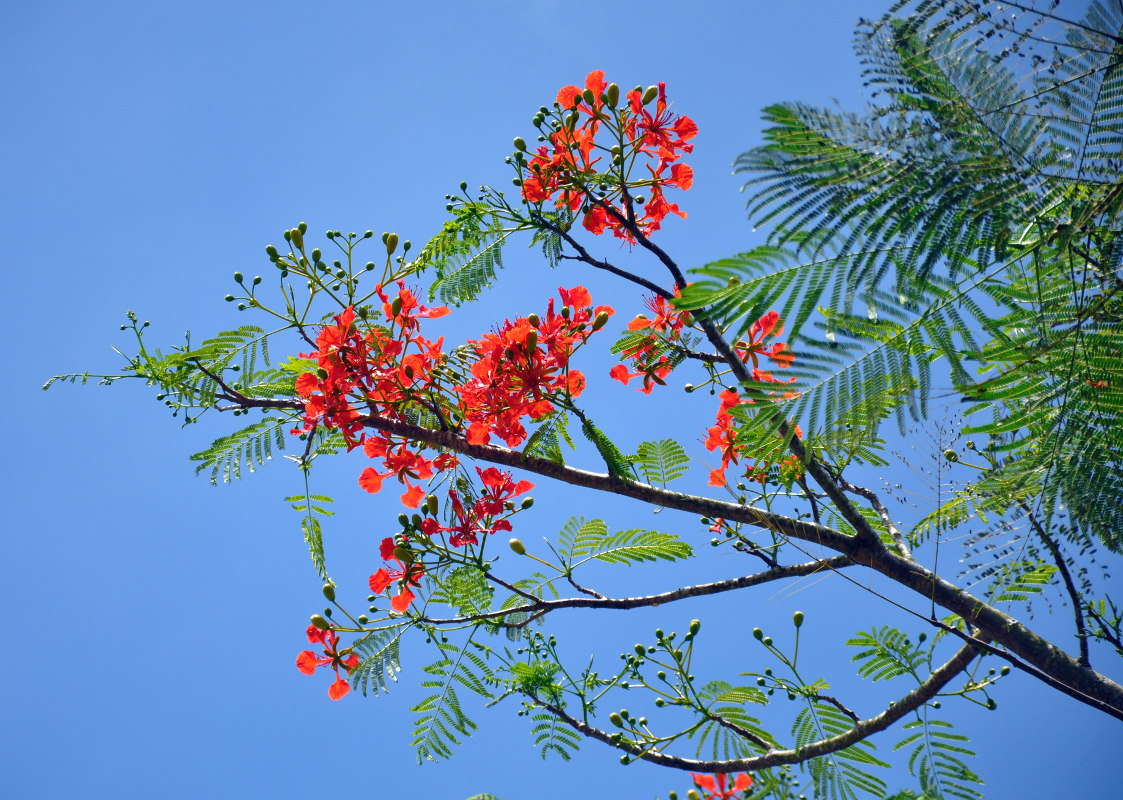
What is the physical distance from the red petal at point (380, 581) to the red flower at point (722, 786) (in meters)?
1.25

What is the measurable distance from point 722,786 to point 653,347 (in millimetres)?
1498

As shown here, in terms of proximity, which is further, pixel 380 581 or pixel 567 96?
pixel 380 581

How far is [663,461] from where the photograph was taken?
2500mm

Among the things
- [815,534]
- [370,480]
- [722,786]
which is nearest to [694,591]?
[815,534]

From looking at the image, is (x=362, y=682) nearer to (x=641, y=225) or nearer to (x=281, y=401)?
(x=281, y=401)

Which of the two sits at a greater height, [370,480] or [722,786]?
[370,480]

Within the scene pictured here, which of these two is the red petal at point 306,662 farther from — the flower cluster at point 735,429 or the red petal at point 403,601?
the flower cluster at point 735,429

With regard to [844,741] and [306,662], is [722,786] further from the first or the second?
[306,662]

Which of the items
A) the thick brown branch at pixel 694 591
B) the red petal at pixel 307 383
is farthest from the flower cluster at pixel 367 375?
the thick brown branch at pixel 694 591

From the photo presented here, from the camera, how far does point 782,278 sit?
1.17 metres

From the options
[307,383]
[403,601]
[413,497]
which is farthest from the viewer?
[413,497]

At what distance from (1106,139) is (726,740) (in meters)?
1.95

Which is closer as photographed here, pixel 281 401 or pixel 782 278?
pixel 782 278

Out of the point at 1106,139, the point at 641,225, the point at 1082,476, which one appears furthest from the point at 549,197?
the point at 1082,476
